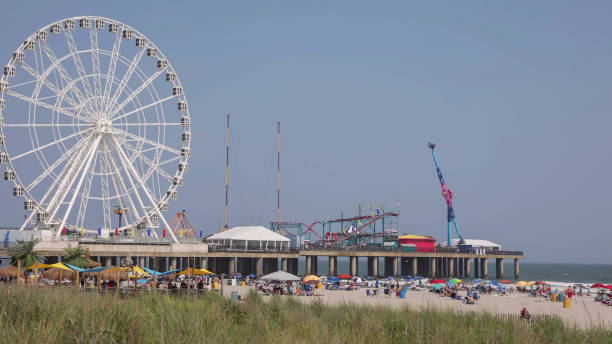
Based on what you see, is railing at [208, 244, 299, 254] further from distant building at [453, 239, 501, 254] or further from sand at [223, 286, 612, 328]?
distant building at [453, 239, 501, 254]

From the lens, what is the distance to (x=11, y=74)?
173ft

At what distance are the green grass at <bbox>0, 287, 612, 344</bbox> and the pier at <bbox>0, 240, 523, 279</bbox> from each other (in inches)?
1019

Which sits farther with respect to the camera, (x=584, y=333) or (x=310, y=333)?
(x=584, y=333)

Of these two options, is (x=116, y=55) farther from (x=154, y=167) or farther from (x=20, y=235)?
(x=20, y=235)

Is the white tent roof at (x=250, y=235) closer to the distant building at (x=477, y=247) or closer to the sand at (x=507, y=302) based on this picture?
the sand at (x=507, y=302)

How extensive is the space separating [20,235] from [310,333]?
50479 millimetres

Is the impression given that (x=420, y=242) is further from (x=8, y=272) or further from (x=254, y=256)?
(x=8, y=272)

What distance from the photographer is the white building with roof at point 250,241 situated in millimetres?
73000

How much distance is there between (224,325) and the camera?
14.4m

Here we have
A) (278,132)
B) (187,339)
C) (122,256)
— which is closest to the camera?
(187,339)

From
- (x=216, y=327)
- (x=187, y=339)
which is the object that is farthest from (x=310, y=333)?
(x=187, y=339)

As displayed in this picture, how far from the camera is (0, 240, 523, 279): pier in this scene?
6150 cm

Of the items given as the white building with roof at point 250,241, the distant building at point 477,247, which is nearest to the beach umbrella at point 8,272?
the white building with roof at point 250,241

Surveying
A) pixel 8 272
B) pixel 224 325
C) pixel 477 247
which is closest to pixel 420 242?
pixel 477 247
